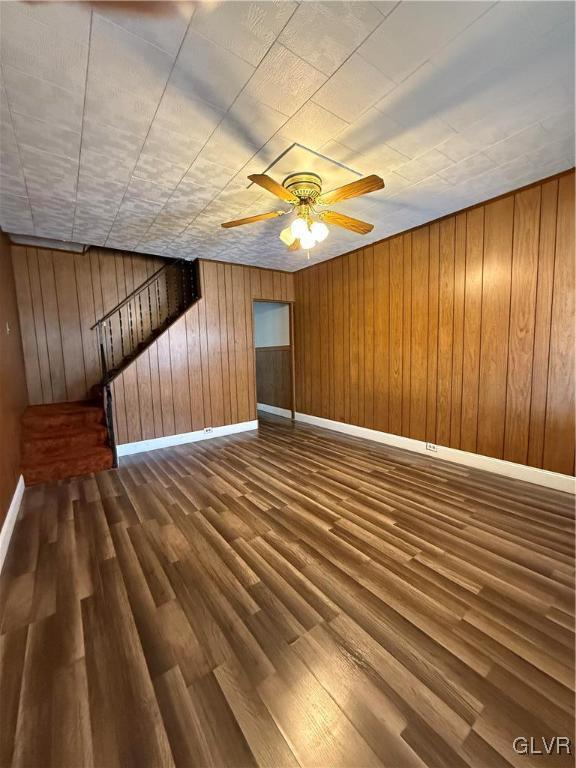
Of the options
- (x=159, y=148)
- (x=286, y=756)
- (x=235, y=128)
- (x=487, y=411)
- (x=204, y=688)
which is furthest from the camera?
(x=487, y=411)

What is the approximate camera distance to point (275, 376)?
21.1ft

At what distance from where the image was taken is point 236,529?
236 cm

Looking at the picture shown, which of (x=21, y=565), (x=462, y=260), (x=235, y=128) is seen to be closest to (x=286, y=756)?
(x=21, y=565)

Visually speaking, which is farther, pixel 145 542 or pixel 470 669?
pixel 145 542

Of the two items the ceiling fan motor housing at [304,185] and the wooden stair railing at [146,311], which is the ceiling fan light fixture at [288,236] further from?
the wooden stair railing at [146,311]

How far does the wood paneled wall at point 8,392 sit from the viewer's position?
245cm

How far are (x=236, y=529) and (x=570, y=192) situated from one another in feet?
13.2

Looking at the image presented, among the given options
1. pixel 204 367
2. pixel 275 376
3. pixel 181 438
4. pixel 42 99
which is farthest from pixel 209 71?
pixel 275 376

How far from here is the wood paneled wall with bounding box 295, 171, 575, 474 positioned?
2.76 metres

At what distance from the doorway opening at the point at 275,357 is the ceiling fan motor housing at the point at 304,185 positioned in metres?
3.27

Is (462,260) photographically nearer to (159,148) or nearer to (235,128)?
(235,128)

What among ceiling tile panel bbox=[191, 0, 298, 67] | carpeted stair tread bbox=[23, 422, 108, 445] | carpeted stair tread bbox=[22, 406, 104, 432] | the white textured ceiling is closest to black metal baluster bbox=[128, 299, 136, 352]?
carpeted stair tread bbox=[22, 406, 104, 432]

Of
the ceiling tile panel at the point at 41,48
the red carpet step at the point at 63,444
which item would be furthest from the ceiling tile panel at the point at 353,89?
the red carpet step at the point at 63,444

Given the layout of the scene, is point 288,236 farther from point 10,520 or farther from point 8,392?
point 10,520
